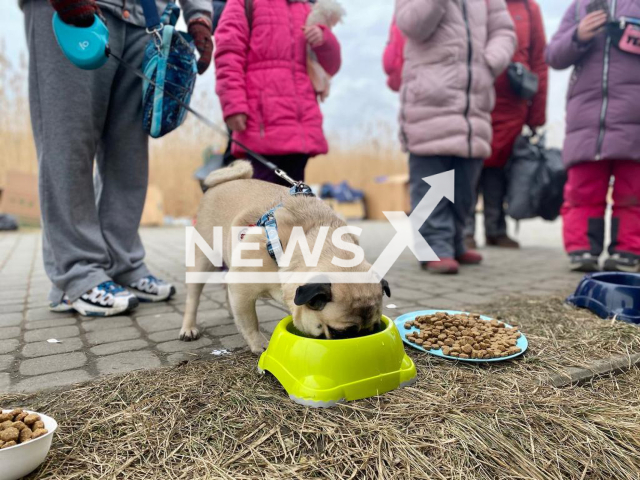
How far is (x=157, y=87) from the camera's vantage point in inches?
120

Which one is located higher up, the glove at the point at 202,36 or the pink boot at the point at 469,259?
the glove at the point at 202,36

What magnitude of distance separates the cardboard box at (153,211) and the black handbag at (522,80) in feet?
27.4

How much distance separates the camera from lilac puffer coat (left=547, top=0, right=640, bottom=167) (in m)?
4.43

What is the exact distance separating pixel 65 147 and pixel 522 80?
207 inches

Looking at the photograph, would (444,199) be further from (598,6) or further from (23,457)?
(23,457)

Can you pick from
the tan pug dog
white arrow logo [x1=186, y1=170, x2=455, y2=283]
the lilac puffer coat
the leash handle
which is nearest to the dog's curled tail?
the tan pug dog

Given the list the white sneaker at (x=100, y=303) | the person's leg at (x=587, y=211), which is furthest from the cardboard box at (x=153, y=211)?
the person's leg at (x=587, y=211)

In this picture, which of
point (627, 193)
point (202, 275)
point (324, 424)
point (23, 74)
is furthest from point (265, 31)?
point (23, 74)

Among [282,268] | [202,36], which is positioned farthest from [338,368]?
[202,36]

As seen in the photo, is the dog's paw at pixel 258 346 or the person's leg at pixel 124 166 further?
the person's leg at pixel 124 166

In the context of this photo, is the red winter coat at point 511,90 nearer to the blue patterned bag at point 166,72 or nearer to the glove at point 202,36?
the glove at point 202,36

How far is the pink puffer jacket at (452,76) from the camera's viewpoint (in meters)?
4.69

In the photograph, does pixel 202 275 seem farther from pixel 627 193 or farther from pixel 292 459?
pixel 627 193

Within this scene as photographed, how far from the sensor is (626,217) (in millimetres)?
4699
